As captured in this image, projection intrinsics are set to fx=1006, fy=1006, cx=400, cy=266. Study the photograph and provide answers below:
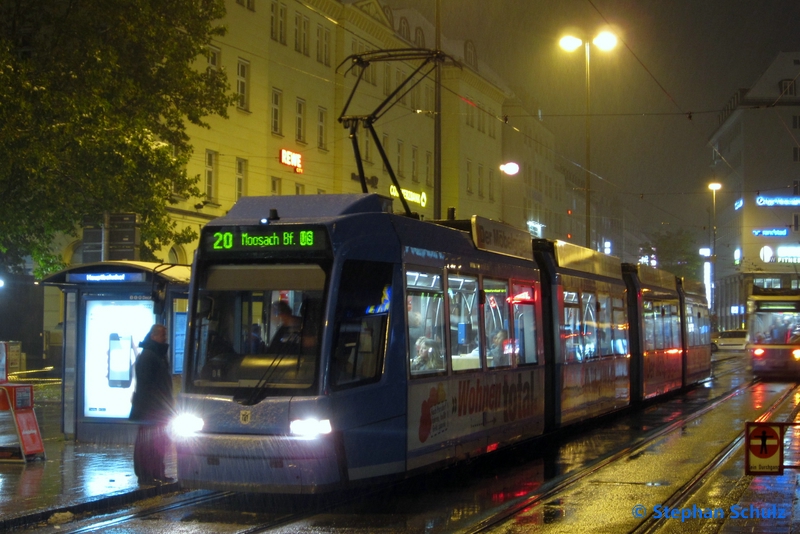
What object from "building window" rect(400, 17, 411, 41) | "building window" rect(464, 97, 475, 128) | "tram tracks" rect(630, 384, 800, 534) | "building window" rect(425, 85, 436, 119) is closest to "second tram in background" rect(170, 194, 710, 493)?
"tram tracks" rect(630, 384, 800, 534)

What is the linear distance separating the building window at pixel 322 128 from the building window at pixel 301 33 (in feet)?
8.79

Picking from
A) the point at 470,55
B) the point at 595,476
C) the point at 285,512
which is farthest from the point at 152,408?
the point at 470,55

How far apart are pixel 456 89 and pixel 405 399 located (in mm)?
48429

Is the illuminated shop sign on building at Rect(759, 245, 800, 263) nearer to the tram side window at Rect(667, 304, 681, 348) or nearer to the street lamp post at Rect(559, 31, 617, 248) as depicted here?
the street lamp post at Rect(559, 31, 617, 248)

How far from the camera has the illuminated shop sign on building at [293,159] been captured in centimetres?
3772

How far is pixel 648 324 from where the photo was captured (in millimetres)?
22125

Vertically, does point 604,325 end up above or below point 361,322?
above

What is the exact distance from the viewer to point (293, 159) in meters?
38.5

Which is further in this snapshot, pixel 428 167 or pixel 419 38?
pixel 419 38

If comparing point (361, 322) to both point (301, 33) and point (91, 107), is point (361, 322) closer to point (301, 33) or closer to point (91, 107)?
point (91, 107)

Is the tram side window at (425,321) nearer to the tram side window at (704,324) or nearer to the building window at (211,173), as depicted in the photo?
the tram side window at (704,324)

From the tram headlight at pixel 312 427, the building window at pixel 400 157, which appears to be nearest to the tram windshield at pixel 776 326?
the building window at pixel 400 157

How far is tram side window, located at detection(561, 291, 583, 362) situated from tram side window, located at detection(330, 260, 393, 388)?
6276 mm

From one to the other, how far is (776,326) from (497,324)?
2136 cm
